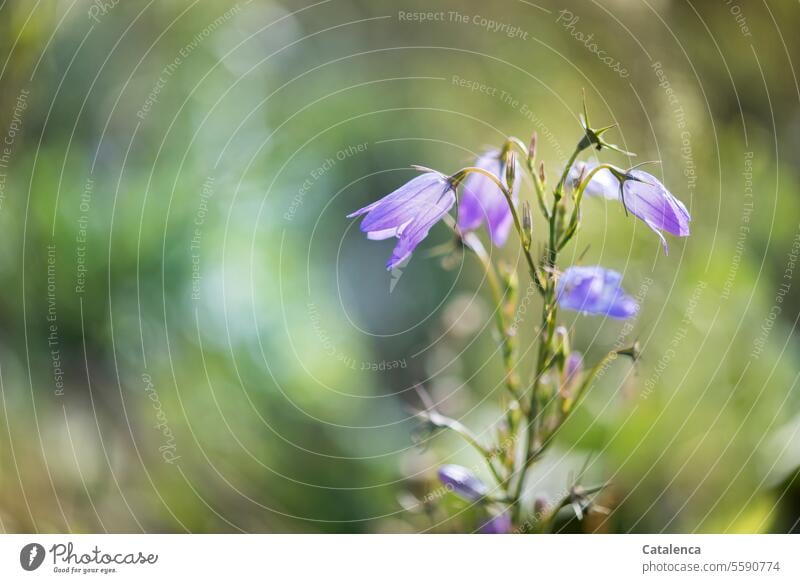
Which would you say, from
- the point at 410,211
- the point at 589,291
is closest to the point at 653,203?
the point at 589,291

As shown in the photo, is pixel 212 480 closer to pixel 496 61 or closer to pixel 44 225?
pixel 44 225

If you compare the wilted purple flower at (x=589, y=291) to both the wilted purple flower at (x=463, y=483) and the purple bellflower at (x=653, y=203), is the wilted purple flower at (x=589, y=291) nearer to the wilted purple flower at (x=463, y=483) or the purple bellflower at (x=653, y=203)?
the purple bellflower at (x=653, y=203)

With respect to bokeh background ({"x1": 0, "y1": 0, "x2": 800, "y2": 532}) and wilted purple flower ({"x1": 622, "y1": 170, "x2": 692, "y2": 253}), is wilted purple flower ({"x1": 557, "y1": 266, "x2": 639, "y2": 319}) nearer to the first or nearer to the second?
wilted purple flower ({"x1": 622, "y1": 170, "x2": 692, "y2": 253})

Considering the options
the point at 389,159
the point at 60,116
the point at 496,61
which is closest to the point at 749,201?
the point at 496,61
